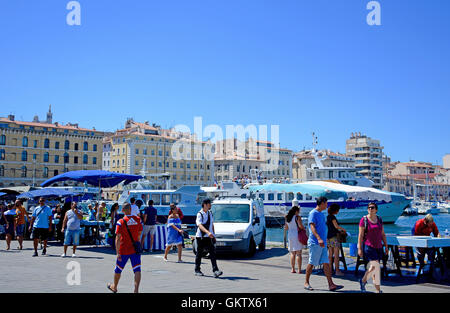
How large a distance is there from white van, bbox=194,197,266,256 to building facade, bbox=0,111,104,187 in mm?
67324

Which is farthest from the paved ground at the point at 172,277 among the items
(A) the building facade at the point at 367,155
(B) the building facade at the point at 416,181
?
(B) the building facade at the point at 416,181

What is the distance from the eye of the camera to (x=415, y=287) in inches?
344

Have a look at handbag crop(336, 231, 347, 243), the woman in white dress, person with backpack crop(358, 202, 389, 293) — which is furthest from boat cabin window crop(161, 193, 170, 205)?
person with backpack crop(358, 202, 389, 293)

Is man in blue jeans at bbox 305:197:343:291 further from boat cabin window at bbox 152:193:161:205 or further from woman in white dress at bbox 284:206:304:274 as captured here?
boat cabin window at bbox 152:193:161:205

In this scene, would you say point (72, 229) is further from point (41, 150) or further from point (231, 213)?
point (41, 150)

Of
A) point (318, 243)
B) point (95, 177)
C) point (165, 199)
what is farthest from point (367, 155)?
point (318, 243)

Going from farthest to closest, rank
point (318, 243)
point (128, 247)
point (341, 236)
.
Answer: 1. point (341, 236)
2. point (318, 243)
3. point (128, 247)

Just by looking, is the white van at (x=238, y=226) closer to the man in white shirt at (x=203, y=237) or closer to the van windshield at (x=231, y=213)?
the van windshield at (x=231, y=213)

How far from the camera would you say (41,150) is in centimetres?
7881

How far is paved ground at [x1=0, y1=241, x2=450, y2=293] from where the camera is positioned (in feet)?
27.1

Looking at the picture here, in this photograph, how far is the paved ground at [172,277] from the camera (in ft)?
27.1

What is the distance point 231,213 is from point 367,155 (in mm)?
132062
